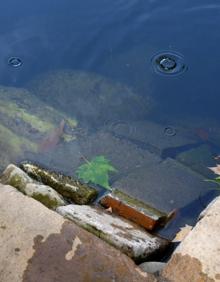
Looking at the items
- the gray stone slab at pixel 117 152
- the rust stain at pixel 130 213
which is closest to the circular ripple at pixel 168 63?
the gray stone slab at pixel 117 152

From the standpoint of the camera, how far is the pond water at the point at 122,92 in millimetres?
3992

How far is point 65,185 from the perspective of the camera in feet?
12.0

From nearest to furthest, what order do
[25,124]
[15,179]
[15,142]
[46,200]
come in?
[46,200] → [15,179] → [15,142] → [25,124]

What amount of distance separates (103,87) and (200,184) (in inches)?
68.5

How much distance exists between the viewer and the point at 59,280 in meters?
2.45

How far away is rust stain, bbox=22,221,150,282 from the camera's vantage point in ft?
8.11

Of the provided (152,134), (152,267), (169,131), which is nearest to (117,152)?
(152,134)

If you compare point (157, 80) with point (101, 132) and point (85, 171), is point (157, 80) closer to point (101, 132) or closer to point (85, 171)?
point (101, 132)

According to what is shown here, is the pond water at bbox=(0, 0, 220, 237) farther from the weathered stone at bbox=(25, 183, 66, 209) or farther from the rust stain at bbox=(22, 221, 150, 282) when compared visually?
the rust stain at bbox=(22, 221, 150, 282)

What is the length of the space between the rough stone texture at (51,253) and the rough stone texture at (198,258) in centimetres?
16

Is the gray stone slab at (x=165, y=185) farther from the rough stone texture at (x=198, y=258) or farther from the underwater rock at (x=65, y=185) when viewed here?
the rough stone texture at (x=198, y=258)

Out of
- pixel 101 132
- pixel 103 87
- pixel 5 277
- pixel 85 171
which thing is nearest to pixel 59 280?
pixel 5 277

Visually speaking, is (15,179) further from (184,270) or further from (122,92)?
(122,92)

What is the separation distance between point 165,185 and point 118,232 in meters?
1.00
